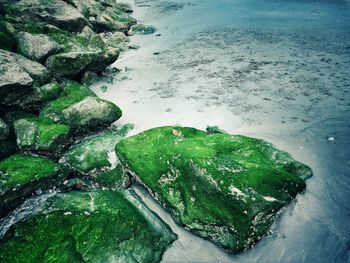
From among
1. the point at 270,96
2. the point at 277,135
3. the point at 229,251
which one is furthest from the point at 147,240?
the point at 270,96

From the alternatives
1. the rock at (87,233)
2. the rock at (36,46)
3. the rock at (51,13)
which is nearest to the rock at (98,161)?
the rock at (87,233)

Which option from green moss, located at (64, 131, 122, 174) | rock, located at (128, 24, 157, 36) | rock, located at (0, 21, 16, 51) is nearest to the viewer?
green moss, located at (64, 131, 122, 174)

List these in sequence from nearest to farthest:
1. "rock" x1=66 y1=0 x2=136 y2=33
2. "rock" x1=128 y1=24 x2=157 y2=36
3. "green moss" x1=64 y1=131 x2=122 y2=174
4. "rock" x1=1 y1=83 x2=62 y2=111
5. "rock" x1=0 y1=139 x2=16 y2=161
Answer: "green moss" x1=64 y1=131 x2=122 y2=174, "rock" x1=0 y1=139 x2=16 y2=161, "rock" x1=1 y1=83 x2=62 y2=111, "rock" x1=66 y1=0 x2=136 y2=33, "rock" x1=128 y1=24 x2=157 y2=36

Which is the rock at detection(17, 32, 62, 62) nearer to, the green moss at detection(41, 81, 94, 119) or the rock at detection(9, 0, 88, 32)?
the green moss at detection(41, 81, 94, 119)

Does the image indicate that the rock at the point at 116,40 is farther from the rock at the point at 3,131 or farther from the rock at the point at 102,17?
the rock at the point at 3,131

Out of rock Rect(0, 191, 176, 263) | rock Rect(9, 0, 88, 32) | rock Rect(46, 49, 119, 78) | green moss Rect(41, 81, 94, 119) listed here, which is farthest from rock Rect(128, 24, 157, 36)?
rock Rect(0, 191, 176, 263)

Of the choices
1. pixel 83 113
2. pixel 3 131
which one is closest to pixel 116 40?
pixel 83 113
